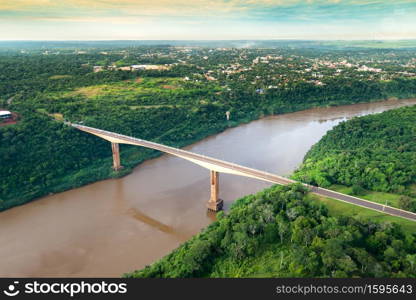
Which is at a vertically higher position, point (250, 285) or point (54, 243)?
point (250, 285)

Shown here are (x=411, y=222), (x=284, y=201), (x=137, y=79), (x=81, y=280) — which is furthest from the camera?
(x=137, y=79)

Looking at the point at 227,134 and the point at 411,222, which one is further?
the point at 227,134

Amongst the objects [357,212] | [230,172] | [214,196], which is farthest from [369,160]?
[214,196]

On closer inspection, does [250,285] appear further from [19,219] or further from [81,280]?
[19,219]

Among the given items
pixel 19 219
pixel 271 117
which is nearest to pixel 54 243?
pixel 19 219

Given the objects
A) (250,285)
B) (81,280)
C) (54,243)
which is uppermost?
(81,280)

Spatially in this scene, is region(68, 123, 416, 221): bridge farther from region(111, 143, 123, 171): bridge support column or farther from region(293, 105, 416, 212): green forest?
region(293, 105, 416, 212): green forest

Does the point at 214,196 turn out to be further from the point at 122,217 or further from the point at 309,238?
the point at 309,238
